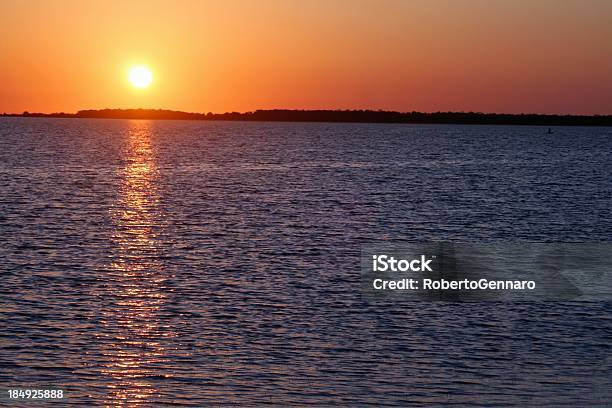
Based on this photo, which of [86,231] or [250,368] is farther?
[86,231]

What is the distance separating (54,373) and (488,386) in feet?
42.2

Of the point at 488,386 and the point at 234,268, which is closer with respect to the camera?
the point at 488,386

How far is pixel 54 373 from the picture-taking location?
2964cm

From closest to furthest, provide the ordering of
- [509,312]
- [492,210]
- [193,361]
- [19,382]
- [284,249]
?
[19,382]
[193,361]
[509,312]
[284,249]
[492,210]

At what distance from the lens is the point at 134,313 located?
126ft

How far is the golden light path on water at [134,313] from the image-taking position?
95.2ft

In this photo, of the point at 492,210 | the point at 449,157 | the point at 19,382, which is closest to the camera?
the point at 19,382

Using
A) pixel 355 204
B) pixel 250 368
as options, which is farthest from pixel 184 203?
pixel 250 368

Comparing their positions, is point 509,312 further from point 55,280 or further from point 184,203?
point 184,203

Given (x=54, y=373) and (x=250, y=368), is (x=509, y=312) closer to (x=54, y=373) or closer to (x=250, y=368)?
(x=250, y=368)

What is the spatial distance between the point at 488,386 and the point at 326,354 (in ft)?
18.7

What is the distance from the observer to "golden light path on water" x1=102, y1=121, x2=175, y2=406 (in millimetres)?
29016

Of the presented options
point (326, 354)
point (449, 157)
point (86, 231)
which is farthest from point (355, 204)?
point (449, 157)

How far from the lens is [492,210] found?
271 feet
